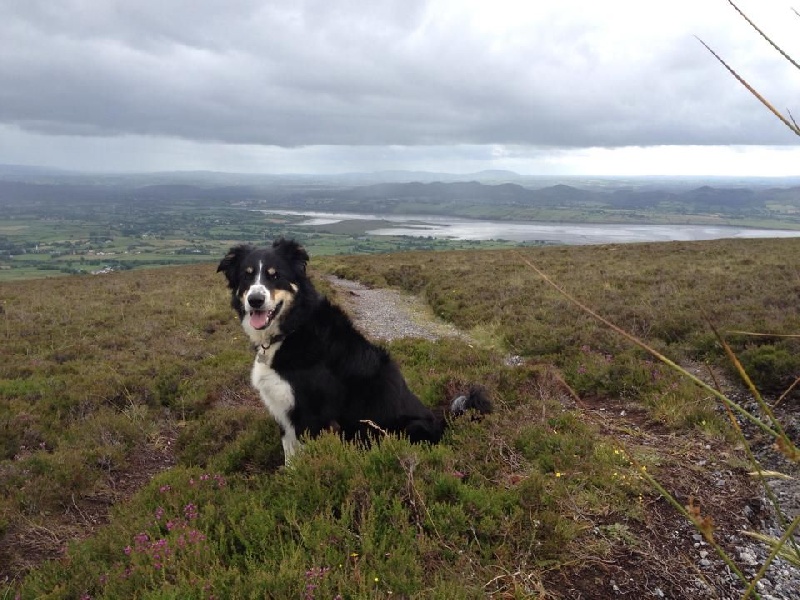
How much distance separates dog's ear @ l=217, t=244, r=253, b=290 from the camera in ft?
19.3

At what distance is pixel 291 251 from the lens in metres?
5.86

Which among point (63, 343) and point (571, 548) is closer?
point (571, 548)

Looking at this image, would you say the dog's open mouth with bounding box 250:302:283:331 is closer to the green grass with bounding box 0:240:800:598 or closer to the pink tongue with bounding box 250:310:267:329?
the pink tongue with bounding box 250:310:267:329

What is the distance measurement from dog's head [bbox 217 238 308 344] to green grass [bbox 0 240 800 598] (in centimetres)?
142

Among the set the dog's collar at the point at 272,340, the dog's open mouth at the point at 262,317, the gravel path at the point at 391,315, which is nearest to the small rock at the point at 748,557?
the dog's collar at the point at 272,340

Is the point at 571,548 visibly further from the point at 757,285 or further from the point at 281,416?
the point at 757,285

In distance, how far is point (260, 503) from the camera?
161 inches

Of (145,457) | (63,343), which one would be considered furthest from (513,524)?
(63,343)

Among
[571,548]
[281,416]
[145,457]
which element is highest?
[281,416]

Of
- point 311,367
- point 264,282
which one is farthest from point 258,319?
point 311,367

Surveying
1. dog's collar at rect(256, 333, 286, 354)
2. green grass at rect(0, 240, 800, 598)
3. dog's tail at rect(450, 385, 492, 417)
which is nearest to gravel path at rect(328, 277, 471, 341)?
green grass at rect(0, 240, 800, 598)

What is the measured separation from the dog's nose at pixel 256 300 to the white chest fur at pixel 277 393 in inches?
18.4

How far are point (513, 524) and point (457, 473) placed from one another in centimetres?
67

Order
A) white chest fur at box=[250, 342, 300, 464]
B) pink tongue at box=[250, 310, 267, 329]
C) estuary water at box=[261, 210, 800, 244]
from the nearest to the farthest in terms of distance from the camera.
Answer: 1. white chest fur at box=[250, 342, 300, 464]
2. pink tongue at box=[250, 310, 267, 329]
3. estuary water at box=[261, 210, 800, 244]
